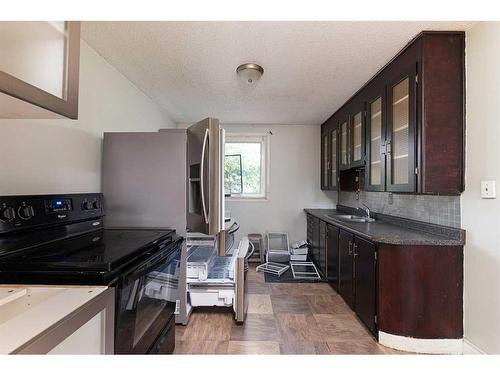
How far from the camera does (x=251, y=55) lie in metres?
2.02

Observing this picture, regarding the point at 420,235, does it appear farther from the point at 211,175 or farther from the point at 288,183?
the point at 288,183

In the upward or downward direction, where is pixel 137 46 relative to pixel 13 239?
upward

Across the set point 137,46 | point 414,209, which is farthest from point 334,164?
point 137,46

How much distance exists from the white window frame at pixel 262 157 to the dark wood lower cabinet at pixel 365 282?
224cm

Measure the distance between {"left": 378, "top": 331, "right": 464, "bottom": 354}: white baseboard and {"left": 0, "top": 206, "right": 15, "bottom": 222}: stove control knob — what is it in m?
2.35

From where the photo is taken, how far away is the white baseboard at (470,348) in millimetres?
1645

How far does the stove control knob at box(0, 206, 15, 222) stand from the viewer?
3.52 feet

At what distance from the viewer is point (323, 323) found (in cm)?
224

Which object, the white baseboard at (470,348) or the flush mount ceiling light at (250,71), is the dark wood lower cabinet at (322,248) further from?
the flush mount ceiling light at (250,71)

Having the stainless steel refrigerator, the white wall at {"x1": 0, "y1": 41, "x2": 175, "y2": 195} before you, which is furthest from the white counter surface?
the stainless steel refrigerator

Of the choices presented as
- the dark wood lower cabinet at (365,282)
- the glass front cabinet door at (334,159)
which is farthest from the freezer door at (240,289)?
the glass front cabinet door at (334,159)
